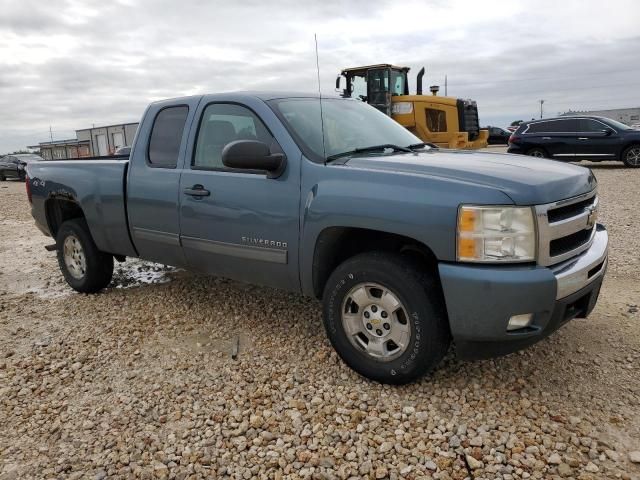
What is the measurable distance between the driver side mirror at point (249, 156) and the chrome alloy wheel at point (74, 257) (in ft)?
8.70

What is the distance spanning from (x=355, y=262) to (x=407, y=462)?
1.16 meters

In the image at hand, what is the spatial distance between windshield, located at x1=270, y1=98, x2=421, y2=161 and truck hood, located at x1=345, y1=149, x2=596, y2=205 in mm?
281

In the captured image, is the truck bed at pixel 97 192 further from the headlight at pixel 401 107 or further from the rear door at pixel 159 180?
the headlight at pixel 401 107

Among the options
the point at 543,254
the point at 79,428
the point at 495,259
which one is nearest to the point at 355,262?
the point at 495,259

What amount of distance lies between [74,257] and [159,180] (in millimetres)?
1803

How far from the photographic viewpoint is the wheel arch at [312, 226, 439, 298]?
3191 millimetres

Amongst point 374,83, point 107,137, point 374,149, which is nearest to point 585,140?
point 374,83

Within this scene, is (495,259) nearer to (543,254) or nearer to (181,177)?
(543,254)

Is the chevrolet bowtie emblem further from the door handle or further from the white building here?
the white building

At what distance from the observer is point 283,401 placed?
316 cm

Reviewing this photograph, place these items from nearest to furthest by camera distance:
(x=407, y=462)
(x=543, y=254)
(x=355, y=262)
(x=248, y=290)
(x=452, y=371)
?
(x=407, y=462), (x=543, y=254), (x=355, y=262), (x=452, y=371), (x=248, y=290)

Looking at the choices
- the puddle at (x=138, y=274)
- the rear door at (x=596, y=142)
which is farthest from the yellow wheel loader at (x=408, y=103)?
the puddle at (x=138, y=274)

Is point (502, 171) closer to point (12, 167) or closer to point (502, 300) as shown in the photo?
point (502, 300)

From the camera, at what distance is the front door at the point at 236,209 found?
350 cm
